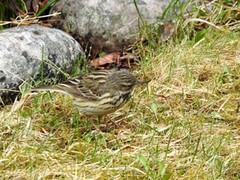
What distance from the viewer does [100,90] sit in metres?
7.21

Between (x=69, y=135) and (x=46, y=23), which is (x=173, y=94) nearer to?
(x=69, y=135)

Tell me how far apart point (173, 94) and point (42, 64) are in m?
1.34

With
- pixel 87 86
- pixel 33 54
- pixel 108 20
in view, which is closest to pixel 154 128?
pixel 87 86

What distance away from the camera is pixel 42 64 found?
791 cm

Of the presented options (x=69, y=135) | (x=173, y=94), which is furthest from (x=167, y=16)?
(x=69, y=135)

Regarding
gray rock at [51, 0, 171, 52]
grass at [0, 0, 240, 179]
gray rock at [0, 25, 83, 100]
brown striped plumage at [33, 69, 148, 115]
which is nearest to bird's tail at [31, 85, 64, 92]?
brown striped plumage at [33, 69, 148, 115]

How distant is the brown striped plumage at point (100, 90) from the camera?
7.09m

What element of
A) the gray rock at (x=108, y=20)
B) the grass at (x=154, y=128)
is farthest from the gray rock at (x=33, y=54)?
the gray rock at (x=108, y=20)

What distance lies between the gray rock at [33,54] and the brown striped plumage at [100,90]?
23.6 inches

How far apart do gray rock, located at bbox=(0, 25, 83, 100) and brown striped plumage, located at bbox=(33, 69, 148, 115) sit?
1.97 ft

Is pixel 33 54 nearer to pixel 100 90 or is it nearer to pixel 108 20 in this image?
pixel 100 90

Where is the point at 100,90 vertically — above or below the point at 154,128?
above

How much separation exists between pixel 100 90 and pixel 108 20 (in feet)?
6.63

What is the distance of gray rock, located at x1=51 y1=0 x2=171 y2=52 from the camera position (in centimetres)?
905
